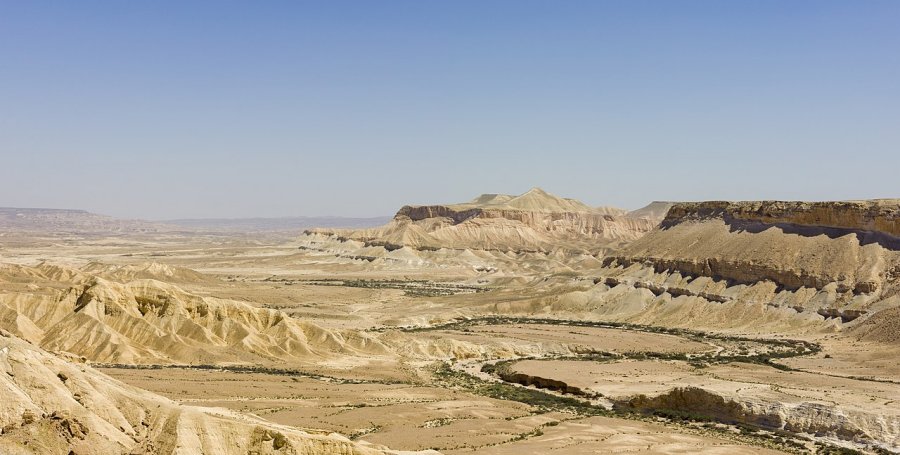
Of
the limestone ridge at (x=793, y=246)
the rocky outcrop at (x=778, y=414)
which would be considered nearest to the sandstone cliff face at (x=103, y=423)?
the rocky outcrop at (x=778, y=414)

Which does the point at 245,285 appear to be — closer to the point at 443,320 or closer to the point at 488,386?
the point at 443,320

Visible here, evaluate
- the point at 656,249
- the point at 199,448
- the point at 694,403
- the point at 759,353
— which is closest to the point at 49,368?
the point at 199,448

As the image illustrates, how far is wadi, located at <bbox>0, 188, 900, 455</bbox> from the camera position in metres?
24.2

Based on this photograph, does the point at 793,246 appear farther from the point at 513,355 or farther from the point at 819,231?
the point at 513,355

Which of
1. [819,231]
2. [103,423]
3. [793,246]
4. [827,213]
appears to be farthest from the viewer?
[827,213]

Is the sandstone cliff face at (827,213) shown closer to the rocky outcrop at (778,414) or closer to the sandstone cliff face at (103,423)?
the rocky outcrop at (778,414)

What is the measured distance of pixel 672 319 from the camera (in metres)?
92.0

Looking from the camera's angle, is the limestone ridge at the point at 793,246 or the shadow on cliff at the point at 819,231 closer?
the limestone ridge at the point at 793,246

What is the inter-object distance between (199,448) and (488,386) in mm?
34078

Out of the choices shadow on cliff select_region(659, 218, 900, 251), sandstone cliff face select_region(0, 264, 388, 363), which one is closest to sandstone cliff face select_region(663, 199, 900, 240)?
shadow on cliff select_region(659, 218, 900, 251)

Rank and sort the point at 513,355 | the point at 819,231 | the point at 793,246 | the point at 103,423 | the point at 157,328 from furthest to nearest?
1. the point at 819,231
2. the point at 793,246
3. the point at 513,355
4. the point at 157,328
5. the point at 103,423

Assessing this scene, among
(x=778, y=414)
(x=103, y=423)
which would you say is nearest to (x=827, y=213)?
(x=778, y=414)

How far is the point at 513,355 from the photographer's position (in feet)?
232

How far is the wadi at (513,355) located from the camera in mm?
24234
